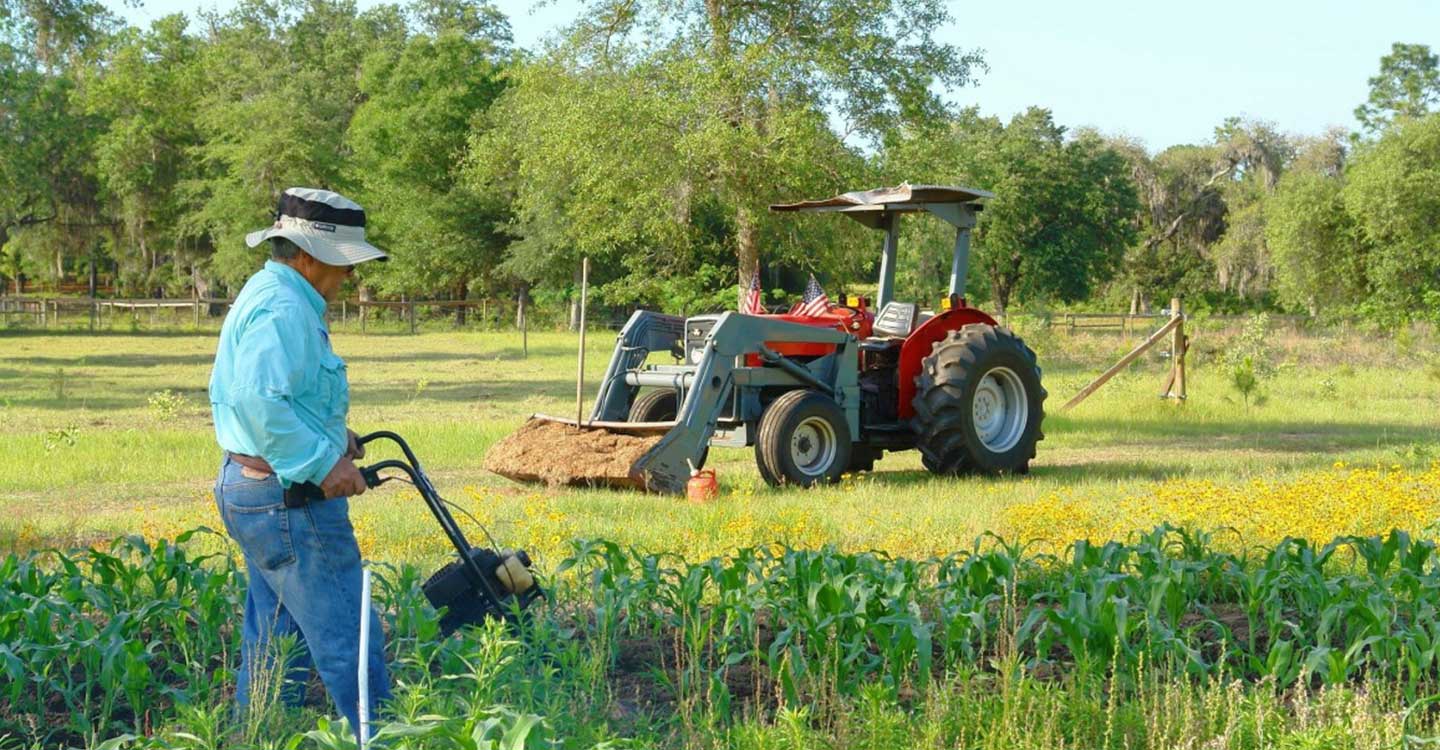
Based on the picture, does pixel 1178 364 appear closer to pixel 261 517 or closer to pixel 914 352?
pixel 914 352

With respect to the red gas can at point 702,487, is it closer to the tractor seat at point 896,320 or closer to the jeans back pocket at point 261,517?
the tractor seat at point 896,320

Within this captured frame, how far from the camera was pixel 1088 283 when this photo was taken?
6706 centimetres

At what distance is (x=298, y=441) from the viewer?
4.61 metres

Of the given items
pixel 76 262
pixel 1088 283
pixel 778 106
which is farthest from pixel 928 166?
pixel 76 262

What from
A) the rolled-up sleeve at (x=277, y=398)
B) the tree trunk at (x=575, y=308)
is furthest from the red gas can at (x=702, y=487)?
the tree trunk at (x=575, y=308)

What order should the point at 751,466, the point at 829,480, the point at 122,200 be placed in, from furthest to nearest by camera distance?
the point at 122,200 → the point at 751,466 → the point at 829,480

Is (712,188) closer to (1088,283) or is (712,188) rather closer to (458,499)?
(458,499)

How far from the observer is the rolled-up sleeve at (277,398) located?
15.0 ft

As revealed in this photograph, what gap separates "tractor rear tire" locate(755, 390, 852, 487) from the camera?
468 inches

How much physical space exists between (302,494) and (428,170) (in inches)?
2172

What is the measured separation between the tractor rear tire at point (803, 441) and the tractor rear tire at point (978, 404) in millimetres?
781

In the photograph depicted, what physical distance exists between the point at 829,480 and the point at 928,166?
43.6 feet

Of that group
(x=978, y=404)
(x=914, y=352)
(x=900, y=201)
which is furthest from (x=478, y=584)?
(x=978, y=404)

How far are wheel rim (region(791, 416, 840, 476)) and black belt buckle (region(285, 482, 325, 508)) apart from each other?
24.9 ft
